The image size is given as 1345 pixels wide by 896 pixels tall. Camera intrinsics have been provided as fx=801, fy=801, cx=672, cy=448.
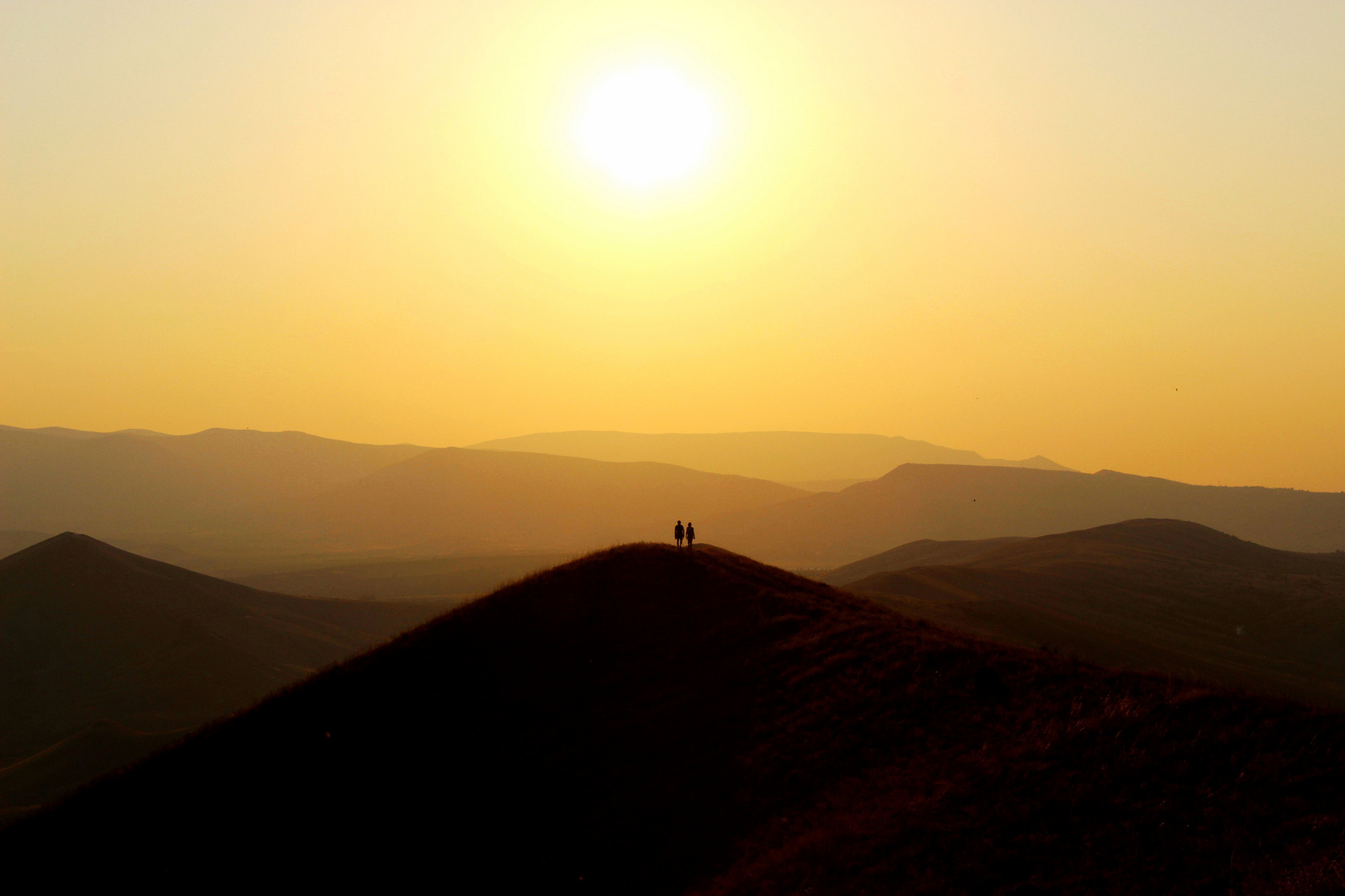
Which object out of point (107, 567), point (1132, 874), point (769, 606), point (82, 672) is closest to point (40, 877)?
point (769, 606)

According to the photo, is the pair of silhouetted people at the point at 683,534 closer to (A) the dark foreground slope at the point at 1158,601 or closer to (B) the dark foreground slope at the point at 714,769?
(B) the dark foreground slope at the point at 714,769

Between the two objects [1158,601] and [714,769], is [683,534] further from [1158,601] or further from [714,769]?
[1158,601]

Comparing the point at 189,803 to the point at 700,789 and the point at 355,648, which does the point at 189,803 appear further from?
the point at 355,648

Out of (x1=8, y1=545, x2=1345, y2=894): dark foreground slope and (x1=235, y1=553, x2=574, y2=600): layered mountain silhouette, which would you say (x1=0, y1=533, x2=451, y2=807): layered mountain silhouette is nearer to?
(x1=8, y1=545, x2=1345, y2=894): dark foreground slope

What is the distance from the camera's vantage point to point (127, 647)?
78.6 m

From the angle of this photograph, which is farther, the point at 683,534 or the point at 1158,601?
the point at 1158,601

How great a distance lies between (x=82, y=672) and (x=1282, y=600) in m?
118

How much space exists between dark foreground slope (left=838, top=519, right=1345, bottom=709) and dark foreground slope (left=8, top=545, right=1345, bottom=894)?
21101 mm

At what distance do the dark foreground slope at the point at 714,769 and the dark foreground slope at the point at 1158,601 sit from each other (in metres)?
21.1

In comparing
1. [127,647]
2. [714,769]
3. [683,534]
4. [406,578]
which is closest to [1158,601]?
[683,534]

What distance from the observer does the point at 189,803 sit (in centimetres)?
2567

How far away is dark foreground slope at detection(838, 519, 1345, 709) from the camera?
2133 inches

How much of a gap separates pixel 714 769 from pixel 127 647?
79.4 m

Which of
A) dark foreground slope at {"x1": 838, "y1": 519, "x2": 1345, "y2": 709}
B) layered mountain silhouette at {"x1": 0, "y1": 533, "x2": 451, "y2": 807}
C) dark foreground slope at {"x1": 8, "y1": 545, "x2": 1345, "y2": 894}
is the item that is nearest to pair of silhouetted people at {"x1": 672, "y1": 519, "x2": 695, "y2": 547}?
dark foreground slope at {"x1": 8, "y1": 545, "x2": 1345, "y2": 894}
